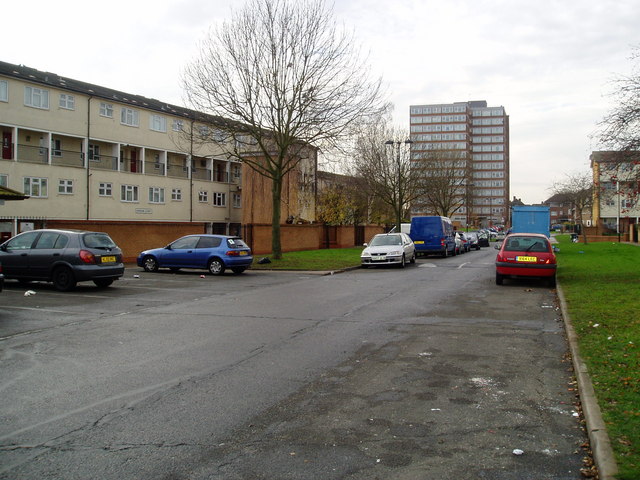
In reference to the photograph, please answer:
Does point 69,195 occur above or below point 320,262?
above

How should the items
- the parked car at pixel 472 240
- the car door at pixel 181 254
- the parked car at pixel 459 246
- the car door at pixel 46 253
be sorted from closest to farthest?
the car door at pixel 46 253 < the car door at pixel 181 254 < the parked car at pixel 459 246 < the parked car at pixel 472 240

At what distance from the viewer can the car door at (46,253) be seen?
1432 cm

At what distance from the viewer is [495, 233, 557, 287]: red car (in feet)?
51.3

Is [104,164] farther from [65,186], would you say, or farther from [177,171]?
[177,171]

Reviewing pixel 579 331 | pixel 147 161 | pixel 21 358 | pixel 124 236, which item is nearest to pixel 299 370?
pixel 21 358

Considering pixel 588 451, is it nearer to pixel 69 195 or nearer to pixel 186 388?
pixel 186 388

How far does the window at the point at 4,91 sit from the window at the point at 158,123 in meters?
12.8

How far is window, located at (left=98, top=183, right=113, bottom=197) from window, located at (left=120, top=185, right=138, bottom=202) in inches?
42.6

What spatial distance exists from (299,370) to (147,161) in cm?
4556

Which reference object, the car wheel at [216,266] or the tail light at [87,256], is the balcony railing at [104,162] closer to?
the car wheel at [216,266]

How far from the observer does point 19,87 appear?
3725cm

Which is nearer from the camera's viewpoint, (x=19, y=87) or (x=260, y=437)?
(x=260, y=437)

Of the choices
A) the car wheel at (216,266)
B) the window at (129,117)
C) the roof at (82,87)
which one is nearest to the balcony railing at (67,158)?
the roof at (82,87)

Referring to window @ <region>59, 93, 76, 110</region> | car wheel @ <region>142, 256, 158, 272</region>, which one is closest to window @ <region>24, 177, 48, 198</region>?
window @ <region>59, 93, 76, 110</region>
